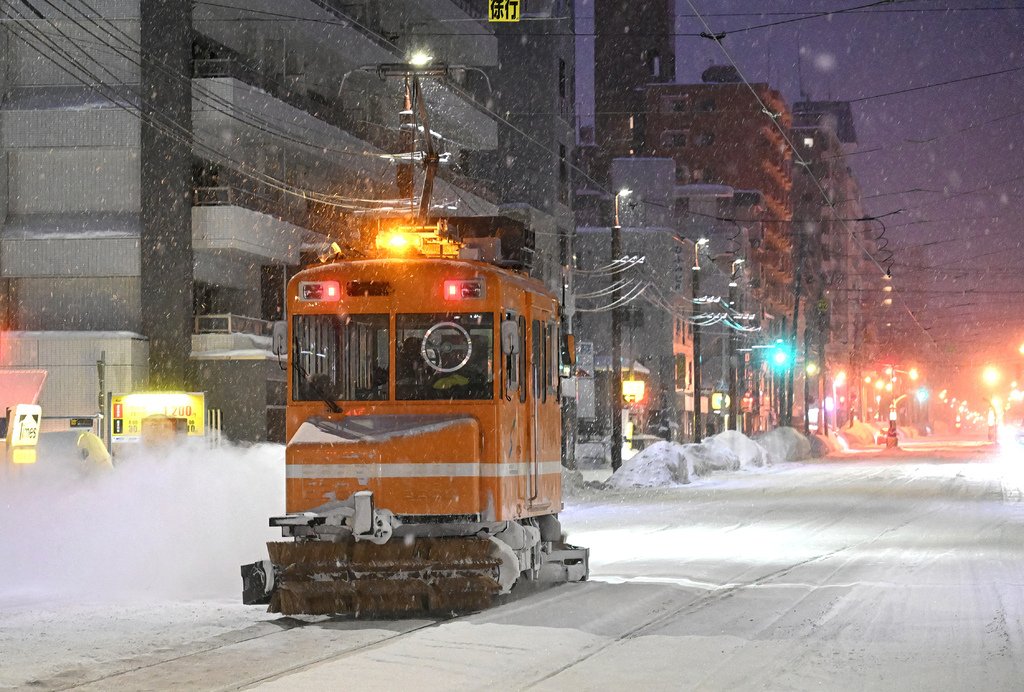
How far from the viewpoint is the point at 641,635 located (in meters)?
12.1

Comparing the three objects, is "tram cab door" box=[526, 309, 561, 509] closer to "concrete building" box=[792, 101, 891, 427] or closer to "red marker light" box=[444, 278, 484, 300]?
"red marker light" box=[444, 278, 484, 300]

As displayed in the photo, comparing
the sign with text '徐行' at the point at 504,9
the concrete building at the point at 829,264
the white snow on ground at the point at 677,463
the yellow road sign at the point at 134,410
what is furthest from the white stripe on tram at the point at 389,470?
the concrete building at the point at 829,264

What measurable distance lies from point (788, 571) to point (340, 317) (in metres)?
6.83

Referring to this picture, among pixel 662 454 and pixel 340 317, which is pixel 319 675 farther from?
pixel 662 454

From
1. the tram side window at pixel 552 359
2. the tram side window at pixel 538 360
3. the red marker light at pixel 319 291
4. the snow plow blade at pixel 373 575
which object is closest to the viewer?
the snow plow blade at pixel 373 575

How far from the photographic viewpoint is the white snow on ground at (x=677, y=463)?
4497 centimetres

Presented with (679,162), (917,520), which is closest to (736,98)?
(679,162)

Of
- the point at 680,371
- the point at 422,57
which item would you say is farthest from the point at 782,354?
the point at 422,57

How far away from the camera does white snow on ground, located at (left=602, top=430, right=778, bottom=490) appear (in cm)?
4497

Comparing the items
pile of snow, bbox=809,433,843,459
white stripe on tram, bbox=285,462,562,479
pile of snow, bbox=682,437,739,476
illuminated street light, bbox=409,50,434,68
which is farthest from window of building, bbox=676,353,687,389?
white stripe on tram, bbox=285,462,562,479

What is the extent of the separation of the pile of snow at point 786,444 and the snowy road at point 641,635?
50.3 metres

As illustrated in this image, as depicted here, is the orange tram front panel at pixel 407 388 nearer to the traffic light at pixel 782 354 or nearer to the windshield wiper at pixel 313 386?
the windshield wiper at pixel 313 386

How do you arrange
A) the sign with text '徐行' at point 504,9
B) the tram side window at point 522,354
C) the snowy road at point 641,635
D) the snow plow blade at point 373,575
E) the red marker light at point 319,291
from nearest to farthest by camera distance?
the snowy road at point 641,635 < the snow plow blade at point 373,575 < the red marker light at point 319,291 < the tram side window at point 522,354 < the sign with text '徐行' at point 504,9

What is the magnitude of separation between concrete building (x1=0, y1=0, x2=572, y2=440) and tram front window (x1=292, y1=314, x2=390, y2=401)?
24502 mm
